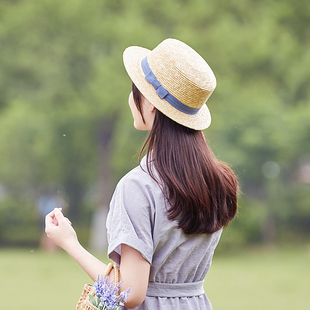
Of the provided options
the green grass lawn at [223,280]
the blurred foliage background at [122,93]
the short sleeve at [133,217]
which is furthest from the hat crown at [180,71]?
the blurred foliage background at [122,93]

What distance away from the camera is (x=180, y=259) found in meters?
1.30

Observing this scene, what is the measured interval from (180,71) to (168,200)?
1.27 feet

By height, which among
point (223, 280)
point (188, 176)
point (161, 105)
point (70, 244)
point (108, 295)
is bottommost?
point (108, 295)

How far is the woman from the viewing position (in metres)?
1.23

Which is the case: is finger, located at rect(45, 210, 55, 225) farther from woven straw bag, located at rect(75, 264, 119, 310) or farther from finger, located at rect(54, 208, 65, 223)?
woven straw bag, located at rect(75, 264, 119, 310)

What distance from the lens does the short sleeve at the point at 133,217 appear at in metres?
1.21

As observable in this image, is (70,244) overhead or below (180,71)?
below

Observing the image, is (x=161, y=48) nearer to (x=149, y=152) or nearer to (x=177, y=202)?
(x=149, y=152)

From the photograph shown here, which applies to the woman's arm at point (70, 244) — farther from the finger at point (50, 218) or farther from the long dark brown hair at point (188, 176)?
the long dark brown hair at point (188, 176)

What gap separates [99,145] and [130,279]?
1087 centimetres

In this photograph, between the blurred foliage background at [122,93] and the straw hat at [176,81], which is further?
the blurred foliage background at [122,93]

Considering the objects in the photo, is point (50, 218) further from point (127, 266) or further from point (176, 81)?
point (176, 81)

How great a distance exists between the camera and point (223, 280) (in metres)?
8.39

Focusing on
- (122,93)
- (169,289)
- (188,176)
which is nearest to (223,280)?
(122,93)
